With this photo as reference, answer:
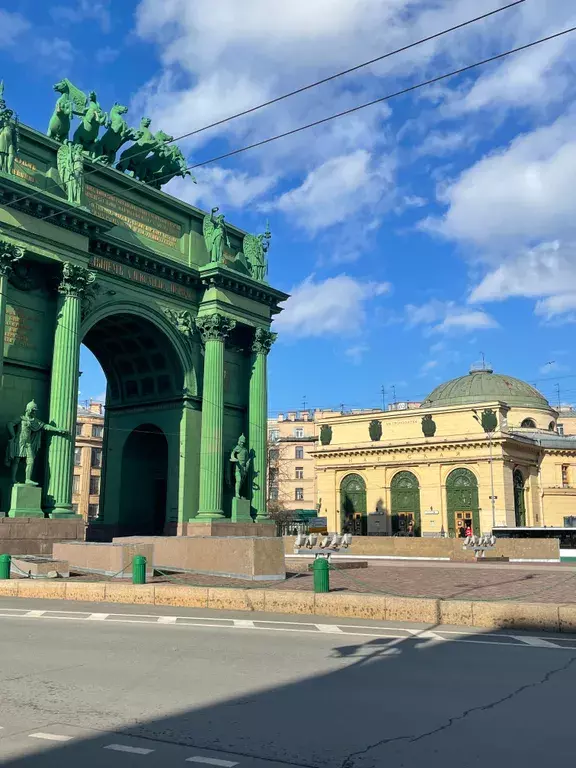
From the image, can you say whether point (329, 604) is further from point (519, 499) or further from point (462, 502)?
point (519, 499)

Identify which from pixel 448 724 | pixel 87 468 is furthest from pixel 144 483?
pixel 87 468

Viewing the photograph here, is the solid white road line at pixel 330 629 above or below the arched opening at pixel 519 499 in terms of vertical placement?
below

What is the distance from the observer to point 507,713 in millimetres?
6996

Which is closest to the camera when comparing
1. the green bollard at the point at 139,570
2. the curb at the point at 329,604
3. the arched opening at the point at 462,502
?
the curb at the point at 329,604

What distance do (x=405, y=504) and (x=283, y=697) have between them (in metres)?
67.5

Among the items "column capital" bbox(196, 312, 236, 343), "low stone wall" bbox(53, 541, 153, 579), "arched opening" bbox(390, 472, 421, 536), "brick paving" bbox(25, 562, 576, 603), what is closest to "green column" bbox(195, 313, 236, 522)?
"column capital" bbox(196, 312, 236, 343)

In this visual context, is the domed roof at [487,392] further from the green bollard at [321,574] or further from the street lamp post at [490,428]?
the green bollard at [321,574]

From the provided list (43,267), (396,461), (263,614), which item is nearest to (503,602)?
(263,614)

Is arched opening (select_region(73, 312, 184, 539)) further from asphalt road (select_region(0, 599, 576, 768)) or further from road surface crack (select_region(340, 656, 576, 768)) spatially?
road surface crack (select_region(340, 656, 576, 768))

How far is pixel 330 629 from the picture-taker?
12781 mm

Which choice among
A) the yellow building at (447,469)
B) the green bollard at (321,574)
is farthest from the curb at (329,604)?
the yellow building at (447,469)

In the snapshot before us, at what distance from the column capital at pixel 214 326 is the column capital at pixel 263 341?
2.20 m

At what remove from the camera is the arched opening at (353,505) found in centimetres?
7631

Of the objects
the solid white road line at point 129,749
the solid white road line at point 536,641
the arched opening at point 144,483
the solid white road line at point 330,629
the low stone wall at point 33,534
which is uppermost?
the arched opening at point 144,483
